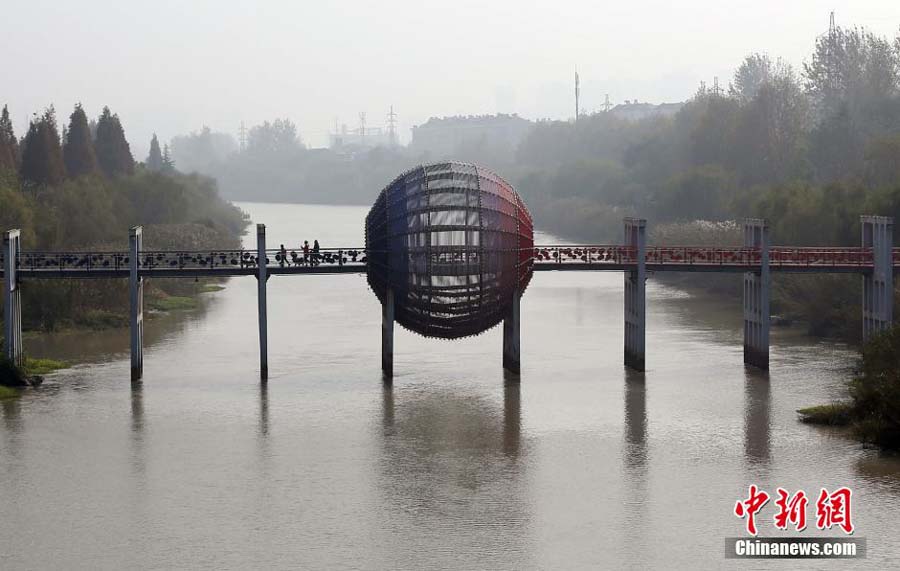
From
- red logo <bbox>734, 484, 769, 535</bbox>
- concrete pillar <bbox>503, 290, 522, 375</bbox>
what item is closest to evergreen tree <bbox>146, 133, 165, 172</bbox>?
concrete pillar <bbox>503, 290, 522, 375</bbox>

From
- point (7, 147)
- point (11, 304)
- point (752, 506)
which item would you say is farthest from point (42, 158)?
point (752, 506)

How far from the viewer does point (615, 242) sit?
13862 cm

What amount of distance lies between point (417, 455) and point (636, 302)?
742 inches

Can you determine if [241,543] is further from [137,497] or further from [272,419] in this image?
[272,419]

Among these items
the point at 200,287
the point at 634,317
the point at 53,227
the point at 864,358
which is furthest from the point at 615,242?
the point at 864,358

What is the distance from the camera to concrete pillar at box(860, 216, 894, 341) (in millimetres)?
63000

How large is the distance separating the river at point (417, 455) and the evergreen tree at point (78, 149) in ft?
140

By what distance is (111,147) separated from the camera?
414 ft

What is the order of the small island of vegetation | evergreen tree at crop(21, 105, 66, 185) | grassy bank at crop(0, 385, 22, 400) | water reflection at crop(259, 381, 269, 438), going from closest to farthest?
water reflection at crop(259, 381, 269, 438), grassy bank at crop(0, 385, 22, 400), the small island of vegetation, evergreen tree at crop(21, 105, 66, 185)

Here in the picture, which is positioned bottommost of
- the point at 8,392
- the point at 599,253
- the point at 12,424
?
the point at 12,424

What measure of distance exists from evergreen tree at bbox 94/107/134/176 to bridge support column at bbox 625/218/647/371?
7016cm

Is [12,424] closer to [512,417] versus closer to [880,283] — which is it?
[512,417]

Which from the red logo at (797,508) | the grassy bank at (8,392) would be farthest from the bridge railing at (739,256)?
the red logo at (797,508)

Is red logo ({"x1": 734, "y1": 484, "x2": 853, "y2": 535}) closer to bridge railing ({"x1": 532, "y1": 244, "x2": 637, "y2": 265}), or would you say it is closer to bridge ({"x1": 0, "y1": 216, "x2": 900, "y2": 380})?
bridge ({"x1": 0, "y1": 216, "x2": 900, "y2": 380})
